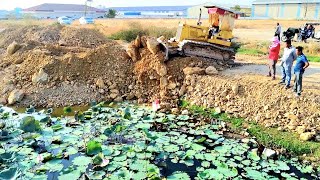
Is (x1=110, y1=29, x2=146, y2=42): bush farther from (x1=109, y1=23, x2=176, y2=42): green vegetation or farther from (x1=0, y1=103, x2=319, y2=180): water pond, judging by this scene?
(x1=0, y1=103, x2=319, y2=180): water pond

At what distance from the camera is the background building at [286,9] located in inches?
1660

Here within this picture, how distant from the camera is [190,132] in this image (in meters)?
9.80

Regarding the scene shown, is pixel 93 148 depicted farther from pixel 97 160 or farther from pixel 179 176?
pixel 179 176

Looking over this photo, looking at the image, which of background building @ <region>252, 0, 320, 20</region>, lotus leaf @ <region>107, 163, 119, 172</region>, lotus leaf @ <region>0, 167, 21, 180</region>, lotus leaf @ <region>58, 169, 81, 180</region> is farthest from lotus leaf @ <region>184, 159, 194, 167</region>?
background building @ <region>252, 0, 320, 20</region>

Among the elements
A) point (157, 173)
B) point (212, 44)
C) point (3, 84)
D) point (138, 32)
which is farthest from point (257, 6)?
point (157, 173)

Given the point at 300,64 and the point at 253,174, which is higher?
the point at 300,64

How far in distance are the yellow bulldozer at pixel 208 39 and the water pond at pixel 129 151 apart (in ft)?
13.1

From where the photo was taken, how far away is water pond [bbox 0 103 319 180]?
288 inches

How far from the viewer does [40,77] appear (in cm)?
1309

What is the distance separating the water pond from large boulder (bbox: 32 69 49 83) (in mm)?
2650

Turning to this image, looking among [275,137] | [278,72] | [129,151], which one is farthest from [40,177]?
[278,72]

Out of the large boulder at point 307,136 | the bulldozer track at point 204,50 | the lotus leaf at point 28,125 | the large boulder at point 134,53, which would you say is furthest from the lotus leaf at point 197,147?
the large boulder at point 134,53

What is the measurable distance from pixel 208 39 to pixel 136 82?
326 centimetres

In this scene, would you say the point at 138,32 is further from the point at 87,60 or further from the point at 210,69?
the point at 210,69
